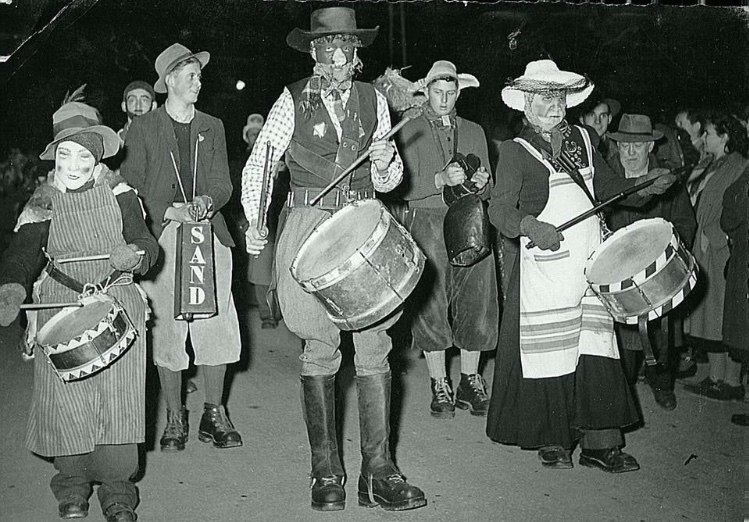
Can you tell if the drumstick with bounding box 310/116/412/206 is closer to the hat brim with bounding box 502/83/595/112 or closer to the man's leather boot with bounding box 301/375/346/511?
the man's leather boot with bounding box 301/375/346/511

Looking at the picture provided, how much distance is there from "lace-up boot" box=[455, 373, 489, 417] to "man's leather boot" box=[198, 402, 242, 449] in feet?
4.95

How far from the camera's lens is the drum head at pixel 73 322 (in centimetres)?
352

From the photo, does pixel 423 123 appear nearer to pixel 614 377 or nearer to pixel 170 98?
pixel 170 98

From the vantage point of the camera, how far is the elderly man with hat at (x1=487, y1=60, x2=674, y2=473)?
4.34 m

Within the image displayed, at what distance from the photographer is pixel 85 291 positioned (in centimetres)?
370

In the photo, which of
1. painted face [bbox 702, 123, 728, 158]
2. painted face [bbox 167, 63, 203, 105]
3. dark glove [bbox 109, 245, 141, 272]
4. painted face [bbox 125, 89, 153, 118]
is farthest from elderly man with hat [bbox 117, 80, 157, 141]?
painted face [bbox 702, 123, 728, 158]

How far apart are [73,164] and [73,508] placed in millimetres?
1539

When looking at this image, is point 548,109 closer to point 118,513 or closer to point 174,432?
point 174,432

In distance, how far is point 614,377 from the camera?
14.4ft

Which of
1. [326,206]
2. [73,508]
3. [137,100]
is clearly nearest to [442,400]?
[326,206]

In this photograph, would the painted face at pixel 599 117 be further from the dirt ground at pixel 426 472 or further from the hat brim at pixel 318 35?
the hat brim at pixel 318 35

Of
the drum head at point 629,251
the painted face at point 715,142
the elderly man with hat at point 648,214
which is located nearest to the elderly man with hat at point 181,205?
the drum head at point 629,251

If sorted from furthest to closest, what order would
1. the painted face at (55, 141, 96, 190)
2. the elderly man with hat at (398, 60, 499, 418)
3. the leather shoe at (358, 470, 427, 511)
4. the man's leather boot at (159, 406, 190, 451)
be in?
the elderly man with hat at (398, 60, 499, 418) → the man's leather boot at (159, 406, 190, 451) → the leather shoe at (358, 470, 427, 511) → the painted face at (55, 141, 96, 190)

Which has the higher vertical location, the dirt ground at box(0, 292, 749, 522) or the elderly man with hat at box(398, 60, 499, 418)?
the elderly man with hat at box(398, 60, 499, 418)
